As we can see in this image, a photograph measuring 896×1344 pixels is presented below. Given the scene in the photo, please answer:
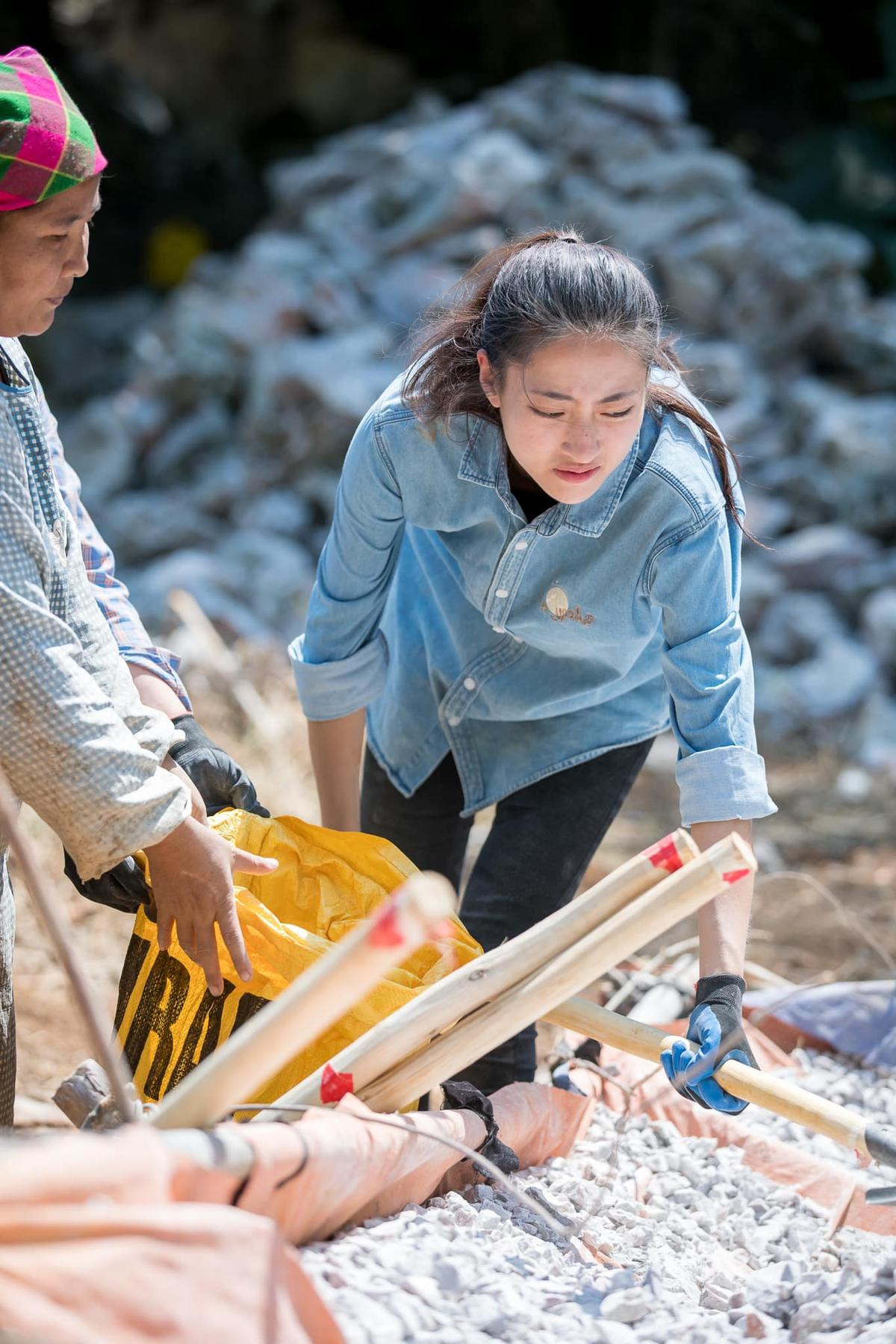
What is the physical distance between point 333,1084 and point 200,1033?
392 mm

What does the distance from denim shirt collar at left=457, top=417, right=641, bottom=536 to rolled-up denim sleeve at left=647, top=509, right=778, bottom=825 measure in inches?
4.3

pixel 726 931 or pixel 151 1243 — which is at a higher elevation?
pixel 151 1243

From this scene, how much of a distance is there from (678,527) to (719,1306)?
1.09 meters

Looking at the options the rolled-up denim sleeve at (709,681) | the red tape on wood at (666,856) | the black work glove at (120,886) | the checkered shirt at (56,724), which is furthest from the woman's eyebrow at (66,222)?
the red tape on wood at (666,856)

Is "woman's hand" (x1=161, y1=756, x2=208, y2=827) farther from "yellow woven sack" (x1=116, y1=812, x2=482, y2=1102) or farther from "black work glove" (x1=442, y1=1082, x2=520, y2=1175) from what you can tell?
"black work glove" (x1=442, y1=1082, x2=520, y2=1175)

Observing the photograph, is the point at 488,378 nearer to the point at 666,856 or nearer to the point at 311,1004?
the point at 666,856

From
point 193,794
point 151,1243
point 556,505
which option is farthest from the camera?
point 556,505

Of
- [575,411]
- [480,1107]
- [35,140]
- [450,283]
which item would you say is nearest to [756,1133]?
[480,1107]

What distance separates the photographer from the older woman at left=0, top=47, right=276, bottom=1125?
1.60m

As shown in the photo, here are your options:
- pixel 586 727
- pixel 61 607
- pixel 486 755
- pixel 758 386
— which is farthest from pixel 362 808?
pixel 758 386

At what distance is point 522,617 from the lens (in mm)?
2264

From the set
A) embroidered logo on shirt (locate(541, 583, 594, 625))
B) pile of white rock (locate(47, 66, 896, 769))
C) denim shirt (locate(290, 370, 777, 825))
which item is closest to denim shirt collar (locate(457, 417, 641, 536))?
denim shirt (locate(290, 370, 777, 825))

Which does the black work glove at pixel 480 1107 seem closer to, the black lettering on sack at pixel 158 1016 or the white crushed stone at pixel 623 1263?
the white crushed stone at pixel 623 1263

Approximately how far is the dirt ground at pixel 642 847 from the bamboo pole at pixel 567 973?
111 cm
